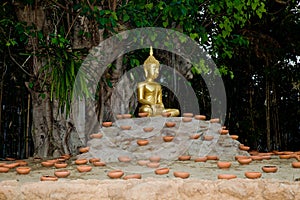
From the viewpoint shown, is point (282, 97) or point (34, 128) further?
point (282, 97)

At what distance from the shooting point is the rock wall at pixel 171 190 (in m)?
1.85

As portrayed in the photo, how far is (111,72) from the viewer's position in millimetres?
4320

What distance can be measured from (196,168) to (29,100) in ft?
10.6

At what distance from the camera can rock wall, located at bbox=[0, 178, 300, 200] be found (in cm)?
185

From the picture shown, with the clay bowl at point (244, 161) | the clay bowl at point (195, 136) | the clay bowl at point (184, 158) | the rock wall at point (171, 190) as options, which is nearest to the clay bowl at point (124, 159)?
the clay bowl at point (184, 158)

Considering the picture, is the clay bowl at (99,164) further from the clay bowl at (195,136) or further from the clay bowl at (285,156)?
the clay bowl at (285,156)

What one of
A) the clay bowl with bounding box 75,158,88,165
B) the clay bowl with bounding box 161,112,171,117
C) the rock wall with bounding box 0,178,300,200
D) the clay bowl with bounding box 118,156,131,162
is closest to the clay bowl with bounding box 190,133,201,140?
the clay bowl with bounding box 161,112,171,117

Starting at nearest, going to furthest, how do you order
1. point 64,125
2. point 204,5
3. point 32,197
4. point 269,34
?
point 32,197, point 64,125, point 204,5, point 269,34

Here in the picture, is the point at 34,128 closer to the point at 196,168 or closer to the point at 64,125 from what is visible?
the point at 64,125

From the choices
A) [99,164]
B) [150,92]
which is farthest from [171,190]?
[150,92]

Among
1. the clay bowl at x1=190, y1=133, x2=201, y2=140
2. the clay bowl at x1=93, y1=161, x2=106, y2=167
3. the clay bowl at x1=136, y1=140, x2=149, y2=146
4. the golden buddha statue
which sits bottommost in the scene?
the clay bowl at x1=93, y1=161, x2=106, y2=167

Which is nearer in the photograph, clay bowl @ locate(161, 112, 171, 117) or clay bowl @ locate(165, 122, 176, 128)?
clay bowl @ locate(165, 122, 176, 128)

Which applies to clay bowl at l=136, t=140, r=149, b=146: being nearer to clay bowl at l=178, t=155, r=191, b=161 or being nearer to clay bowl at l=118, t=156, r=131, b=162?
clay bowl at l=118, t=156, r=131, b=162

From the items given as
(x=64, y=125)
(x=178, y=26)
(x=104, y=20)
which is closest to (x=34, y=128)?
(x=64, y=125)
